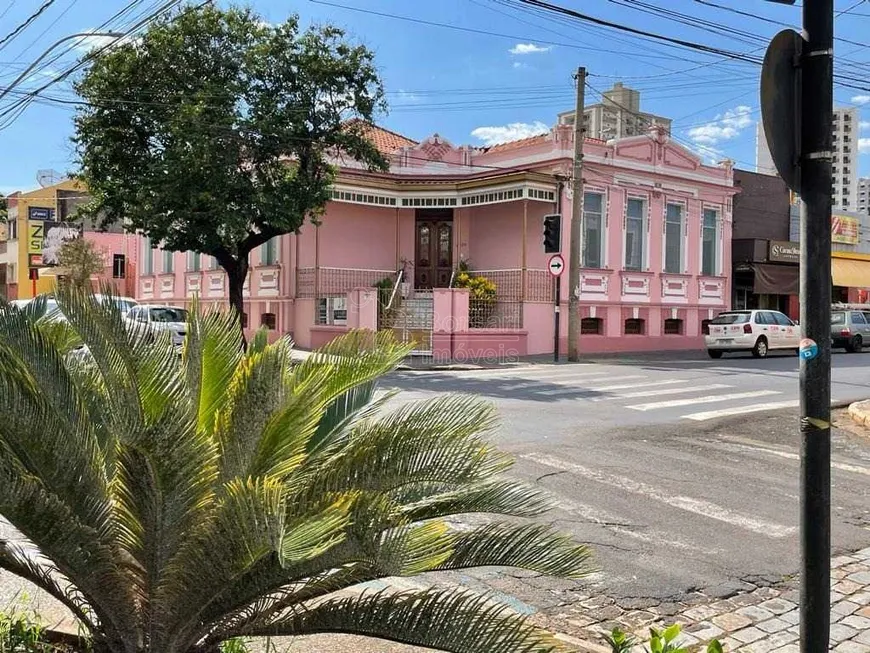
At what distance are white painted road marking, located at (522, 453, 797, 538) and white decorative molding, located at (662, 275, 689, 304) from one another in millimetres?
19977

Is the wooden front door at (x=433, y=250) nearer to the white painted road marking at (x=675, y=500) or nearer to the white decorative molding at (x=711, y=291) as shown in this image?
the white decorative molding at (x=711, y=291)

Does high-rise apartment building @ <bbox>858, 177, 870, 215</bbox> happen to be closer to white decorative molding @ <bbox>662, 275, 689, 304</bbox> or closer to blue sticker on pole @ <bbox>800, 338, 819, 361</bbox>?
white decorative molding @ <bbox>662, 275, 689, 304</bbox>

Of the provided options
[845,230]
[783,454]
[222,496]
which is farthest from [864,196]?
[222,496]

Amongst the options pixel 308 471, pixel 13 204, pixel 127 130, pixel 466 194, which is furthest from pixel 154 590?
pixel 13 204

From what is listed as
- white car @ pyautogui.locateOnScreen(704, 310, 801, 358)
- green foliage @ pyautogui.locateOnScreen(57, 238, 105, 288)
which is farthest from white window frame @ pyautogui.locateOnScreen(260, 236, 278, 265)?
white car @ pyautogui.locateOnScreen(704, 310, 801, 358)

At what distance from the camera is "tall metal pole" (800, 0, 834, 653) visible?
3.13 meters

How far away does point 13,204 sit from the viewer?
45.6 metres

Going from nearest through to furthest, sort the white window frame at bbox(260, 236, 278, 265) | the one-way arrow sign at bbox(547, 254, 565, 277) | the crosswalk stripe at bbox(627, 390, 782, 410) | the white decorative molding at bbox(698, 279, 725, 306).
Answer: the crosswalk stripe at bbox(627, 390, 782, 410) → the one-way arrow sign at bbox(547, 254, 565, 277) → the white window frame at bbox(260, 236, 278, 265) → the white decorative molding at bbox(698, 279, 725, 306)

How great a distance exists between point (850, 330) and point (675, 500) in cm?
2483

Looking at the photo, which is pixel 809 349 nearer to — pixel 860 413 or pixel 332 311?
pixel 860 413

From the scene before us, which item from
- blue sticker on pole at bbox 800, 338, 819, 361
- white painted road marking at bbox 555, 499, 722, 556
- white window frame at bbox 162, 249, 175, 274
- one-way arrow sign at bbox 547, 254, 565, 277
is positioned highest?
white window frame at bbox 162, 249, 175, 274

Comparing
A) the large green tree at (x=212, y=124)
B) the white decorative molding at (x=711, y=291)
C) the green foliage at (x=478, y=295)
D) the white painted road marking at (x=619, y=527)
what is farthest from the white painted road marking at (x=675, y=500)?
the white decorative molding at (x=711, y=291)

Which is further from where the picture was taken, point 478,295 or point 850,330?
point 850,330

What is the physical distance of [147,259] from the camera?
33.8 metres
